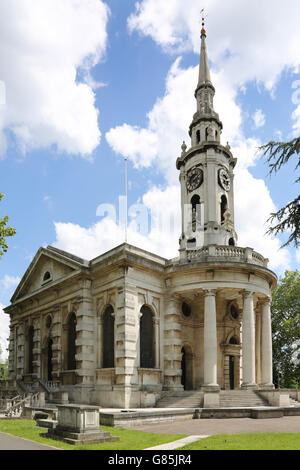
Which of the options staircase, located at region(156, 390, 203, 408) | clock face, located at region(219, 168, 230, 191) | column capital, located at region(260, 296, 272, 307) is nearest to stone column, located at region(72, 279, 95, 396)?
staircase, located at region(156, 390, 203, 408)

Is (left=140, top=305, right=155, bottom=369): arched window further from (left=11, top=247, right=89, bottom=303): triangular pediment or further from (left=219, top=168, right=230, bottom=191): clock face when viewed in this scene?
(left=219, top=168, right=230, bottom=191): clock face

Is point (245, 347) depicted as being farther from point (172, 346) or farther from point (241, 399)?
point (172, 346)

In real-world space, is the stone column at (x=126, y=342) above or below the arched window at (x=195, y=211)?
below

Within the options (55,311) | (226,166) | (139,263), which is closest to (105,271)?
(139,263)

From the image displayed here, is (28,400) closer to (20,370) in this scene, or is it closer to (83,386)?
(83,386)

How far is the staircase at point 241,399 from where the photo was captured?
25109mm

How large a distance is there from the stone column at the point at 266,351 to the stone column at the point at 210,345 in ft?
14.7

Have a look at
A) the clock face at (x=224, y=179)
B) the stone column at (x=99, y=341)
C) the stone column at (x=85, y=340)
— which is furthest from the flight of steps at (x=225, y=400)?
the clock face at (x=224, y=179)

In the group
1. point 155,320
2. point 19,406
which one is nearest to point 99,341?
point 155,320

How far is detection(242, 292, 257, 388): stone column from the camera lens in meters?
27.7

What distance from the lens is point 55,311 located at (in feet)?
113

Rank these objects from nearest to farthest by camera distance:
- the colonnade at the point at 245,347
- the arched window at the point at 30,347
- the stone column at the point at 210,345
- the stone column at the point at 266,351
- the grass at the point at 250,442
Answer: the grass at the point at 250,442, the stone column at the point at 210,345, the colonnade at the point at 245,347, the stone column at the point at 266,351, the arched window at the point at 30,347

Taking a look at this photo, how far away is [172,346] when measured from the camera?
2953 centimetres

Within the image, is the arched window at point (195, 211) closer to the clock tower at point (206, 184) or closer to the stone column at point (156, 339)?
the clock tower at point (206, 184)
